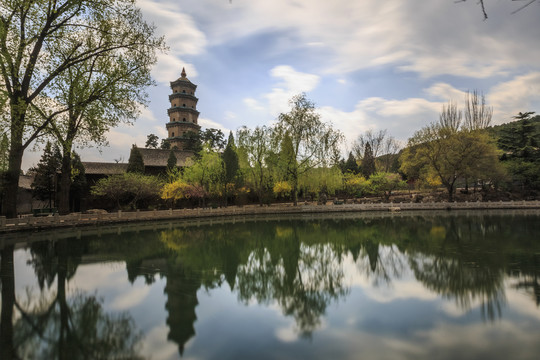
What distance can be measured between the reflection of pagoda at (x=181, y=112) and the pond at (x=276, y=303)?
146 feet

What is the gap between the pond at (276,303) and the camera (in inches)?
161

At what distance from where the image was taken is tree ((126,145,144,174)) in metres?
30.9

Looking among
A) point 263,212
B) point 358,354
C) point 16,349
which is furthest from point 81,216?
point 358,354

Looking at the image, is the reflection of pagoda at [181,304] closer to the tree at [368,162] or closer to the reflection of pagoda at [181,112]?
the tree at [368,162]

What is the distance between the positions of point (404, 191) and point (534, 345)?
1763 inches

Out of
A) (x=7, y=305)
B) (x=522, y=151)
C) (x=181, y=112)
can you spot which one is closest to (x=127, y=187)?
(x=7, y=305)

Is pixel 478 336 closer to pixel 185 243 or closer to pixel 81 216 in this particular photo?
pixel 185 243

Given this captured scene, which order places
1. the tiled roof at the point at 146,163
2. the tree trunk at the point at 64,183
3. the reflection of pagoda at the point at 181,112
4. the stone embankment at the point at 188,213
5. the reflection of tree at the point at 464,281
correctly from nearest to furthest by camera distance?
the reflection of tree at the point at 464,281, the stone embankment at the point at 188,213, the tree trunk at the point at 64,183, the tiled roof at the point at 146,163, the reflection of pagoda at the point at 181,112

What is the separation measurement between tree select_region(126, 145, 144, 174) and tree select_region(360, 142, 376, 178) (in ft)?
118

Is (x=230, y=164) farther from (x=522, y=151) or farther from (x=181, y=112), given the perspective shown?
(x=522, y=151)

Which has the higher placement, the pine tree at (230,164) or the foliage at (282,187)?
the pine tree at (230,164)

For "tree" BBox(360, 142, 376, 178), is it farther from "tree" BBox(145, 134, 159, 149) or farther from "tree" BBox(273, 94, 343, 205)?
"tree" BBox(145, 134, 159, 149)

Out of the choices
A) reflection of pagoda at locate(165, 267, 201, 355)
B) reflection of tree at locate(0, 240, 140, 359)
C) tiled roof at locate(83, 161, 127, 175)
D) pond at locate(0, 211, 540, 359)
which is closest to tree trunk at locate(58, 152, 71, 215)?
pond at locate(0, 211, 540, 359)

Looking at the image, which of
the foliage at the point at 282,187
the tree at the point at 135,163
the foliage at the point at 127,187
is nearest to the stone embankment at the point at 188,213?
the foliage at the point at 127,187
